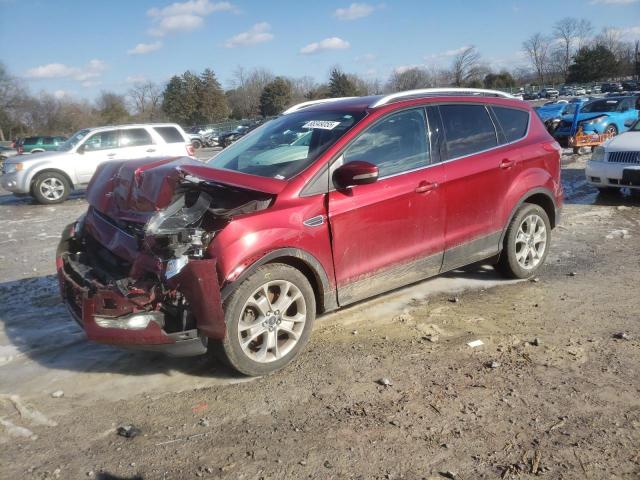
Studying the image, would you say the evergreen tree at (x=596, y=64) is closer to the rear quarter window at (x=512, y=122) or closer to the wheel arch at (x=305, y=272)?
the rear quarter window at (x=512, y=122)

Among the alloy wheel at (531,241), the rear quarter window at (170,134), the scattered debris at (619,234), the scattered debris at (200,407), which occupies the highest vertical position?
the rear quarter window at (170,134)

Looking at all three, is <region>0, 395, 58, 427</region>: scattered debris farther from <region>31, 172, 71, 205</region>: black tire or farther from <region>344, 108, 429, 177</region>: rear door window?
<region>31, 172, 71, 205</region>: black tire

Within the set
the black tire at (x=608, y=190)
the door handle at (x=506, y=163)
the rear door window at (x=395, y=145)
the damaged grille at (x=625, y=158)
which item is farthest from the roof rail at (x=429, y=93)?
the black tire at (x=608, y=190)

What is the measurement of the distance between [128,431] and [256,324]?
993 mm

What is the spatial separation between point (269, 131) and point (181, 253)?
1.85 meters

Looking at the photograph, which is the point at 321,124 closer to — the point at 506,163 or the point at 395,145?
the point at 395,145

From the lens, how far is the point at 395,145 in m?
4.31

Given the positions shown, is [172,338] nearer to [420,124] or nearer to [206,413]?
[206,413]

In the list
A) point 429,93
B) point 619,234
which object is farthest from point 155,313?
point 619,234

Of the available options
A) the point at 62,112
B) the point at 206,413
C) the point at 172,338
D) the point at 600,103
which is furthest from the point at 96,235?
the point at 62,112

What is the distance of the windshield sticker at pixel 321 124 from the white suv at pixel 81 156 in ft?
28.7

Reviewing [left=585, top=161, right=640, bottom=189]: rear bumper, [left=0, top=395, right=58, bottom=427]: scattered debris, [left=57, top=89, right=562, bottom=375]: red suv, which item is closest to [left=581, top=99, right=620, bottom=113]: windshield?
[left=585, top=161, right=640, bottom=189]: rear bumper

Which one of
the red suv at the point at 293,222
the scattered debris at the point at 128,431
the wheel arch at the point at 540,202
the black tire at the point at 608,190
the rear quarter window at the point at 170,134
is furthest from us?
the rear quarter window at the point at 170,134

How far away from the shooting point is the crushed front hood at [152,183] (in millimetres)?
3756
